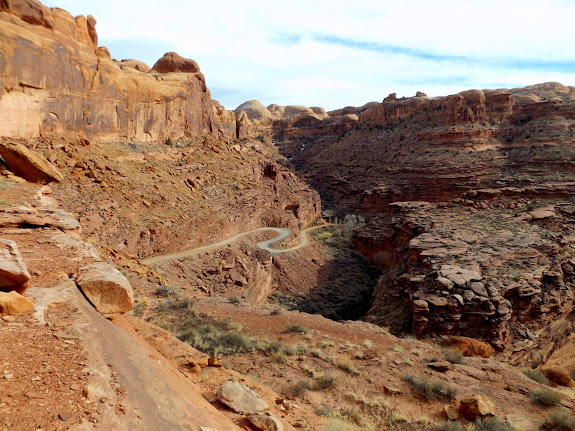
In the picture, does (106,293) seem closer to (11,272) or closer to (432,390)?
(11,272)

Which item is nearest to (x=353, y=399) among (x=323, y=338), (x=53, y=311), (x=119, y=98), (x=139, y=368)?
(x=323, y=338)

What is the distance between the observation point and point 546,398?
8250mm

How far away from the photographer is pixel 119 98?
2616 cm

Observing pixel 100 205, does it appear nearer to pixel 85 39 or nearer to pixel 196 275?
pixel 196 275

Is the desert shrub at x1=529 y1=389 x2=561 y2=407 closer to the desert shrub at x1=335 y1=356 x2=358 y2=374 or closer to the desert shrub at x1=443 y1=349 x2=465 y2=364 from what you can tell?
the desert shrub at x1=443 y1=349 x2=465 y2=364

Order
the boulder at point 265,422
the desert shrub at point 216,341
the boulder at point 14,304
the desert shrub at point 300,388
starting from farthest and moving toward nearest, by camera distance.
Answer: the desert shrub at point 216,341, the desert shrub at point 300,388, the boulder at point 265,422, the boulder at point 14,304

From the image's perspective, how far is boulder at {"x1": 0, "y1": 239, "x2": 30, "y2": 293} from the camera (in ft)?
16.6

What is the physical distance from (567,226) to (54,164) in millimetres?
39785

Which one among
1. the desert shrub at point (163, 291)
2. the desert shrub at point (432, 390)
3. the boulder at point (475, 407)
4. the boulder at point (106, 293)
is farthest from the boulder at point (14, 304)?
the desert shrub at point (163, 291)

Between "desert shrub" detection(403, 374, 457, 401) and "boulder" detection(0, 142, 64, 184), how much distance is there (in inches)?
792

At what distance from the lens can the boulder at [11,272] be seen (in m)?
5.06

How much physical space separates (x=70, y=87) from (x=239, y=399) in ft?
81.8

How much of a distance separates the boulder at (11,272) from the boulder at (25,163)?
1446 cm

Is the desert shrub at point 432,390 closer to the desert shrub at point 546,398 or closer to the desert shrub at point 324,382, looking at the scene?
the desert shrub at point 546,398
